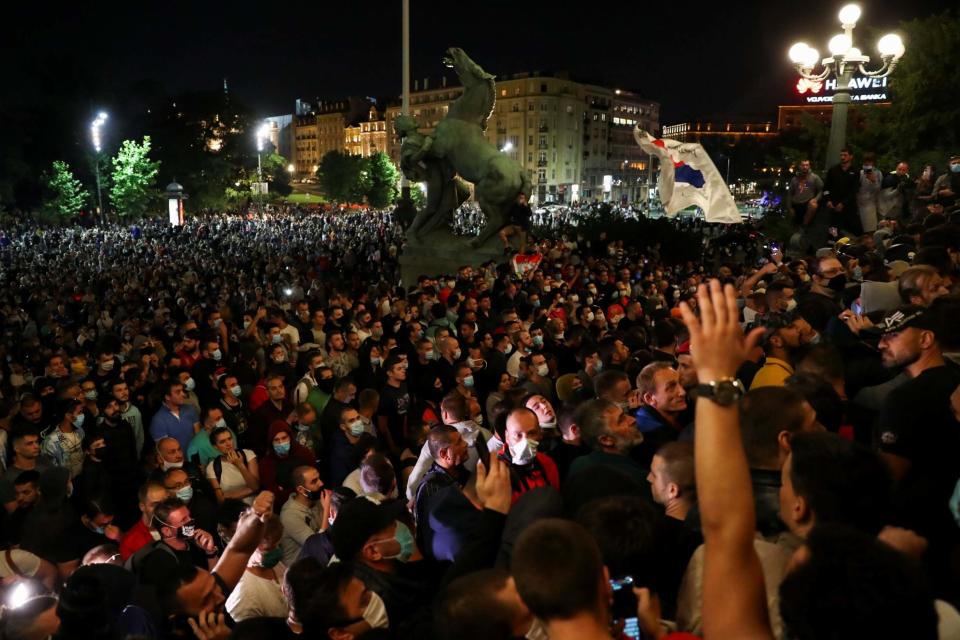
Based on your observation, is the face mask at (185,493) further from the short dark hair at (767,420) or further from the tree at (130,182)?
the tree at (130,182)

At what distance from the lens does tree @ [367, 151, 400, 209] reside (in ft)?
256

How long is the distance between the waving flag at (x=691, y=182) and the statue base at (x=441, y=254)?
597 centimetres

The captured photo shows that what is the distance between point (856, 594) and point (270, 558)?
122 inches

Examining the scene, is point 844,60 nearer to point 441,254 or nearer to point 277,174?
point 441,254

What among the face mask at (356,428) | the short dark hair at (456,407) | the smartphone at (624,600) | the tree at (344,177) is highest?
the tree at (344,177)

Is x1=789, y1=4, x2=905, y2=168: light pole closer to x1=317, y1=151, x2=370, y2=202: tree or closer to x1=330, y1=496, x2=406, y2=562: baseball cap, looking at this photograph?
x1=330, y1=496, x2=406, y2=562: baseball cap

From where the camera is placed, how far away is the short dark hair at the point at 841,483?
2225 millimetres

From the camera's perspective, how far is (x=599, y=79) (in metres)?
112

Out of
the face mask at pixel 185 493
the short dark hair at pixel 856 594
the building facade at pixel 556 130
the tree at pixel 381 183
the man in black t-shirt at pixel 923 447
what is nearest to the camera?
the short dark hair at pixel 856 594

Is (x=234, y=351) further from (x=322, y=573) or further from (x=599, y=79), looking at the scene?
(x=599, y=79)

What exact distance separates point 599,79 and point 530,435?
115m

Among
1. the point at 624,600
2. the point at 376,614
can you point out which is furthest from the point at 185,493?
the point at 624,600

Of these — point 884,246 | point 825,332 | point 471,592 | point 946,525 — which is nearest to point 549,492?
point 471,592

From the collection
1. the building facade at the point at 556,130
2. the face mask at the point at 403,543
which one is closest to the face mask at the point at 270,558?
the face mask at the point at 403,543
